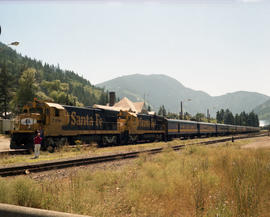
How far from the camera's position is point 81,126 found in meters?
20.1

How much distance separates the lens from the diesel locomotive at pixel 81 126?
54.9ft

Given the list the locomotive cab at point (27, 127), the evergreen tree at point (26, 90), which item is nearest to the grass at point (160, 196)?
the locomotive cab at point (27, 127)

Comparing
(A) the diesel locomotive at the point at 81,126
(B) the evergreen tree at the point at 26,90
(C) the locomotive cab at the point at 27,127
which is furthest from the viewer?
(B) the evergreen tree at the point at 26,90

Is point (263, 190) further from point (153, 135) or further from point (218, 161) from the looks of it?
point (153, 135)

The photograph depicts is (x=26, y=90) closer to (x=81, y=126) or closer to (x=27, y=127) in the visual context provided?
(x=81, y=126)

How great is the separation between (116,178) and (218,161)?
481cm

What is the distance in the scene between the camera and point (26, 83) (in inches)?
2322

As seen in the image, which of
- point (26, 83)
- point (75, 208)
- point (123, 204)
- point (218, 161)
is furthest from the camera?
point (26, 83)

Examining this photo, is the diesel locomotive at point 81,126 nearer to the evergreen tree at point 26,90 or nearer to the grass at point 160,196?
the grass at point 160,196

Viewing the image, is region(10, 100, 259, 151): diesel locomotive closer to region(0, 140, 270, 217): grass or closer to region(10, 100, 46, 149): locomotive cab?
region(10, 100, 46, 149): locomotive cab

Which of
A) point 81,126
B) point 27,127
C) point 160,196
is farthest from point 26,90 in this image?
point 160,196

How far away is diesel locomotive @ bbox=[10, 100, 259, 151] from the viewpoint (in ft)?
54.9

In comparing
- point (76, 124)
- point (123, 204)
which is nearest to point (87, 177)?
point (123, 204)

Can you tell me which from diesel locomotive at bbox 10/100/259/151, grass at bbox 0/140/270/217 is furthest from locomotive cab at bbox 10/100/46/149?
grass at bbox 0/140/270/217
